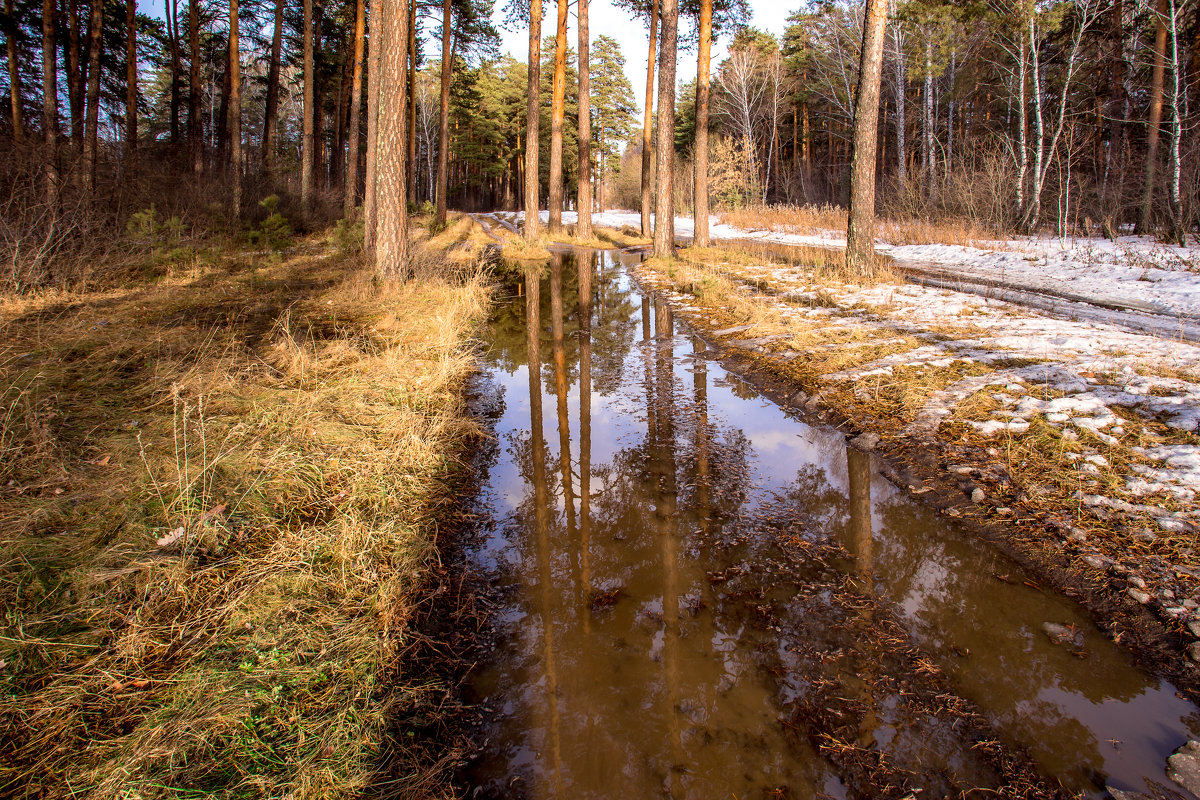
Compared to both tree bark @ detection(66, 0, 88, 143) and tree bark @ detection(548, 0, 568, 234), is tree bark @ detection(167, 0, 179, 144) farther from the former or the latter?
tree bark @ detection(548, 0, 568, 234)

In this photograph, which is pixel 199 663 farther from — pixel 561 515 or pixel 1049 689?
pixel 1049 689

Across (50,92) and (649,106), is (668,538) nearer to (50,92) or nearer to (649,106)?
(50,92)

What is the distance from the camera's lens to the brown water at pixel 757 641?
2145mm

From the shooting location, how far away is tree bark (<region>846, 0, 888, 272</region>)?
412 inches

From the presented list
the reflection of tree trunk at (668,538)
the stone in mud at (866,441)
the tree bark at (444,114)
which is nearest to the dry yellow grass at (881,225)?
the tree bark at (444,114)

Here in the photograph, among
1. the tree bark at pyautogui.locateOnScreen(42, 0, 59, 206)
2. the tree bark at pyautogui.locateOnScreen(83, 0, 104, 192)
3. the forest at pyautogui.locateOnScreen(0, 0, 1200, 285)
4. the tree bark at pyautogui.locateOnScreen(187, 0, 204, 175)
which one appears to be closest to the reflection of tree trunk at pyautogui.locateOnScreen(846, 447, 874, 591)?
the forest at pyautogui.locateOnScreen(0, 0, 1200, 285)

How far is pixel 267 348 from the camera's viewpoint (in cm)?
631

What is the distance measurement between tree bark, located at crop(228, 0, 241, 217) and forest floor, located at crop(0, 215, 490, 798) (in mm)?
12990

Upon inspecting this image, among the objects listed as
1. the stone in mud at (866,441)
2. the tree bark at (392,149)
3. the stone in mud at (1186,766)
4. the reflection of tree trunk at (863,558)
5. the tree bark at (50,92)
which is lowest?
the stone in mud at (1186,766)

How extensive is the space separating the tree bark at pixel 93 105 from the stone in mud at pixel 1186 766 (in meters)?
17.2

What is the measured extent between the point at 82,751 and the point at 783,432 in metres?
4.68

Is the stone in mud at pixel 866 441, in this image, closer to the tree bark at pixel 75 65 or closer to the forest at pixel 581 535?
the forest at pixel 581 535

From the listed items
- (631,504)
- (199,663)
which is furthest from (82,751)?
(631,504)

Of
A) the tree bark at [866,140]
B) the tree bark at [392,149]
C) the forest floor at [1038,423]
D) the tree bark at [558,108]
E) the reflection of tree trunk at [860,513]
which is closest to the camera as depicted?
the forest floor at [1038,423]
